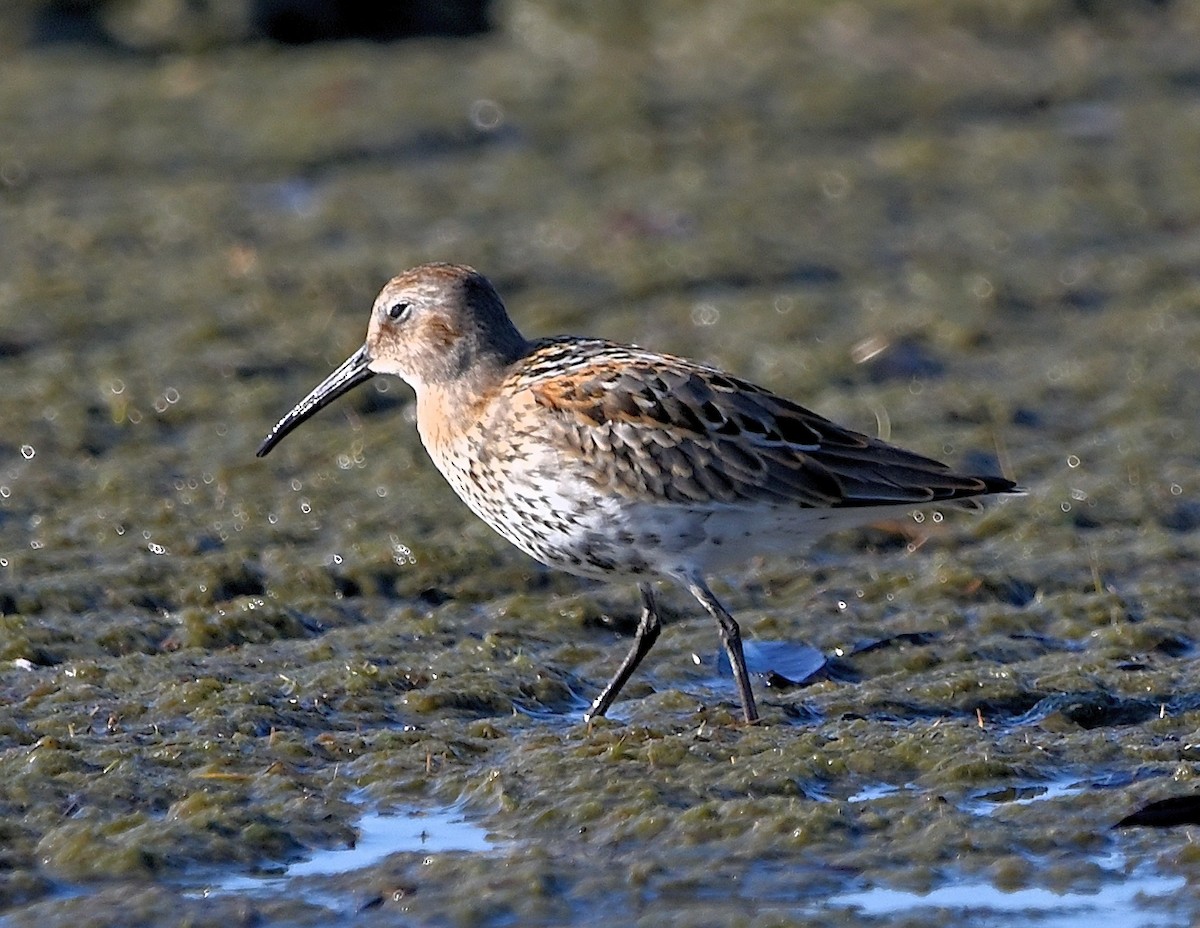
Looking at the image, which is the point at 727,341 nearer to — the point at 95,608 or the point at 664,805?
the point at 95,608

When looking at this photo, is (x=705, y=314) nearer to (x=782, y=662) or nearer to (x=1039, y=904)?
(x=782, y=662)

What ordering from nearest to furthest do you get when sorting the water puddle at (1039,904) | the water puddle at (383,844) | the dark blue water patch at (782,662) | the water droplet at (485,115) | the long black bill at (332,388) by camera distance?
the water puddle at (1039,904), the water puddle at (383,844), the dark blue water patch at (782,662), the long black bill at (332,388), the water droplet at (485,115)

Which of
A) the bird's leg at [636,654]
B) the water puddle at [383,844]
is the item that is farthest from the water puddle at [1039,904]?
the bird's leg at [636,654]

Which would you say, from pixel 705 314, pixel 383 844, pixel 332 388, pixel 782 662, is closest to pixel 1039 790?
pixel 782 662

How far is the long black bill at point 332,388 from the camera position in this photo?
7008mm

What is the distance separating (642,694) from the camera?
21.4ft

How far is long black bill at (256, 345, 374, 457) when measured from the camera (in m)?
7.01

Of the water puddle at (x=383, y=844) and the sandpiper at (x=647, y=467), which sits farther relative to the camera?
the sandpiper at (x=647, y=467)

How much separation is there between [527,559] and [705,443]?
1.67 metres

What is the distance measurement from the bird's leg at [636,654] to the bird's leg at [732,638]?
27cm

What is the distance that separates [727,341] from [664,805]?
446 centimetres

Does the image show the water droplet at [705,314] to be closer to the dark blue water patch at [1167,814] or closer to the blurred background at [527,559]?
the blurred background at [527,559]

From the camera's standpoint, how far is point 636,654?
632cm

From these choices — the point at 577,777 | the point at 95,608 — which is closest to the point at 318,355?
the point at 95,608
